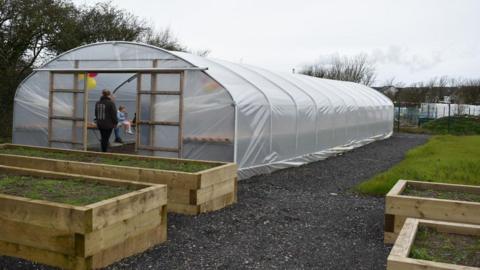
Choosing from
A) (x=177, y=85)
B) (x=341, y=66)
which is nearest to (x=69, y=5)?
(x=177, y=85)

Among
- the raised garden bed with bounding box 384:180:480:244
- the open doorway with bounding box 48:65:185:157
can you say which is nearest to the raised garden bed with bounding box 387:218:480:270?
the raised garden bed with bounding box 384:180:480:244

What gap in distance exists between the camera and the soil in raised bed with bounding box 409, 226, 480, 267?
3.94m

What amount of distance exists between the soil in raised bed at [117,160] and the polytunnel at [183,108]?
6.13 ft

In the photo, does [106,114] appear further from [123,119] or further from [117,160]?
[123,119]

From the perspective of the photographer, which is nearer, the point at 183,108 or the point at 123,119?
the point at 183,108

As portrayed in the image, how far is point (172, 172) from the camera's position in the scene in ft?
23.0

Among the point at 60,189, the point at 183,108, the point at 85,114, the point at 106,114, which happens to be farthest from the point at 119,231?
the point at 106,114

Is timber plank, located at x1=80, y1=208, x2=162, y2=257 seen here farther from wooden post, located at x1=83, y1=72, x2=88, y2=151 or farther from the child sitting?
the child sitting

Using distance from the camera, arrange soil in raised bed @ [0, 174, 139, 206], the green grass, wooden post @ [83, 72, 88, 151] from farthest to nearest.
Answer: the green grass, wooden post @ [83, 72, 88, 151], soil in raised bed @ [0, 174, 139, 206]

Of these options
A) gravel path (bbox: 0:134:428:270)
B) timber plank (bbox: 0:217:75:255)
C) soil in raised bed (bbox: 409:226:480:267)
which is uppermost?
soil in raised bed (bbox: 409:226:480:267)

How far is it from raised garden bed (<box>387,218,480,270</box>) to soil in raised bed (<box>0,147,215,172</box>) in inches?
149

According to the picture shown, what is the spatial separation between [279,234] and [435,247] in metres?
2.36

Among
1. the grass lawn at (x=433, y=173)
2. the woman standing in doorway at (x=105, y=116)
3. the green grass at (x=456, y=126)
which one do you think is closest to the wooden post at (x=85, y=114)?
the woman standing in doorway at (x=105, y=116)

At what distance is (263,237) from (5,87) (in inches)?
503
